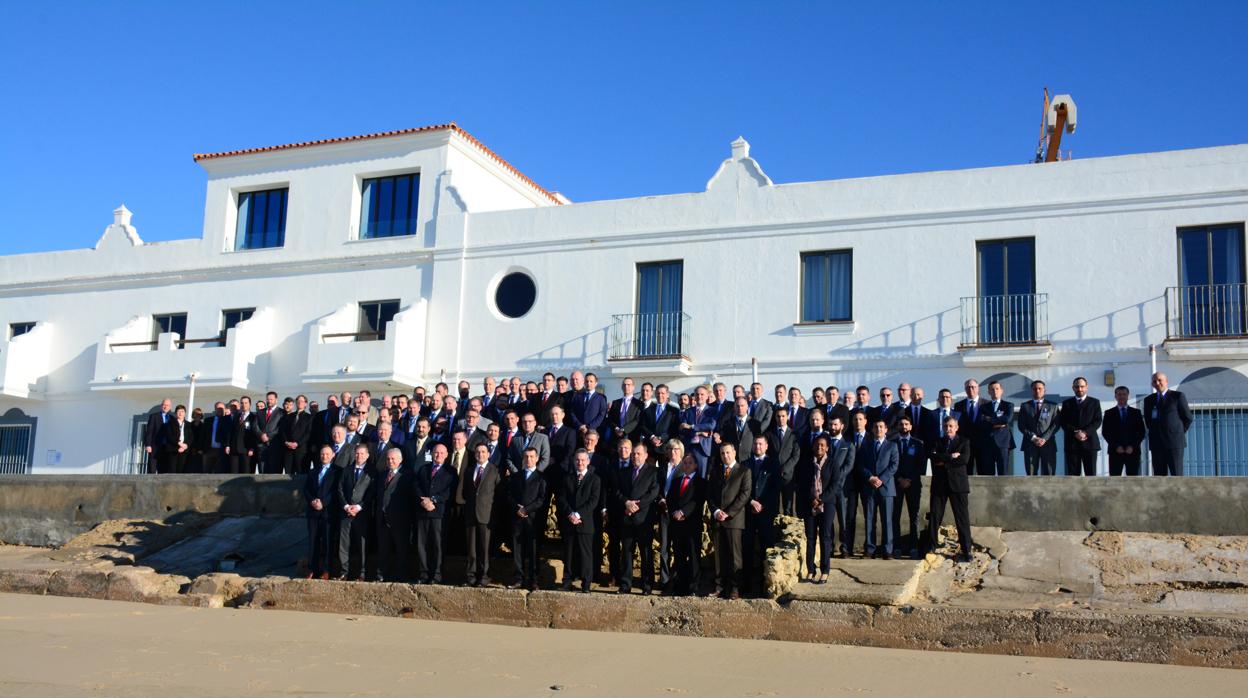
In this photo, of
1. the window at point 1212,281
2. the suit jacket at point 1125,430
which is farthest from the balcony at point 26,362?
the window at point 1212,281

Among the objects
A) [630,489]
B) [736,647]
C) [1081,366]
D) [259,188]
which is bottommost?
[736,647]

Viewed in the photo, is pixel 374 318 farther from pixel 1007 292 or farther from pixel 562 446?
pixel 1007 292

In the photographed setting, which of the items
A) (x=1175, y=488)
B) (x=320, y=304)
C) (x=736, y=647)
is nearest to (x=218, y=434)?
(x=320, y=304)

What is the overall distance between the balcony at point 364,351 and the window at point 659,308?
14.1ft

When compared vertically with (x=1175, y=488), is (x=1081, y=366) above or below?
above

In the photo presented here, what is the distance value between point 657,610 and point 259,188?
1713cm

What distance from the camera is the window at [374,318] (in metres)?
22.5

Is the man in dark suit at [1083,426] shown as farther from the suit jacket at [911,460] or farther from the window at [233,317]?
the window at [233,317]

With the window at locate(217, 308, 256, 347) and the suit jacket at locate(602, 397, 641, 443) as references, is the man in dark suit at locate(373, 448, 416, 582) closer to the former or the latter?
the suit jacket at locate(602, 397, 641, 443)

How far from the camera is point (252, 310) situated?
23.8m

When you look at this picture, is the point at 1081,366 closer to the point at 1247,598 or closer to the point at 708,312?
the point at 708,312

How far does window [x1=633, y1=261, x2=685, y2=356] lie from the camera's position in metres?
20.2

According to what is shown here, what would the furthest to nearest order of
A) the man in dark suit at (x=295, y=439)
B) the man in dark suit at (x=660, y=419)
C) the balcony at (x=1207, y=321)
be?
the balcony at (x=1207, y=321) → the man in dark suit at (x=295, y=439) → the man in dark suit at (x=660, y=419)

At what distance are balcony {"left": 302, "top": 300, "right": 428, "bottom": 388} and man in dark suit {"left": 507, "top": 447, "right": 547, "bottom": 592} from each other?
963 cm
